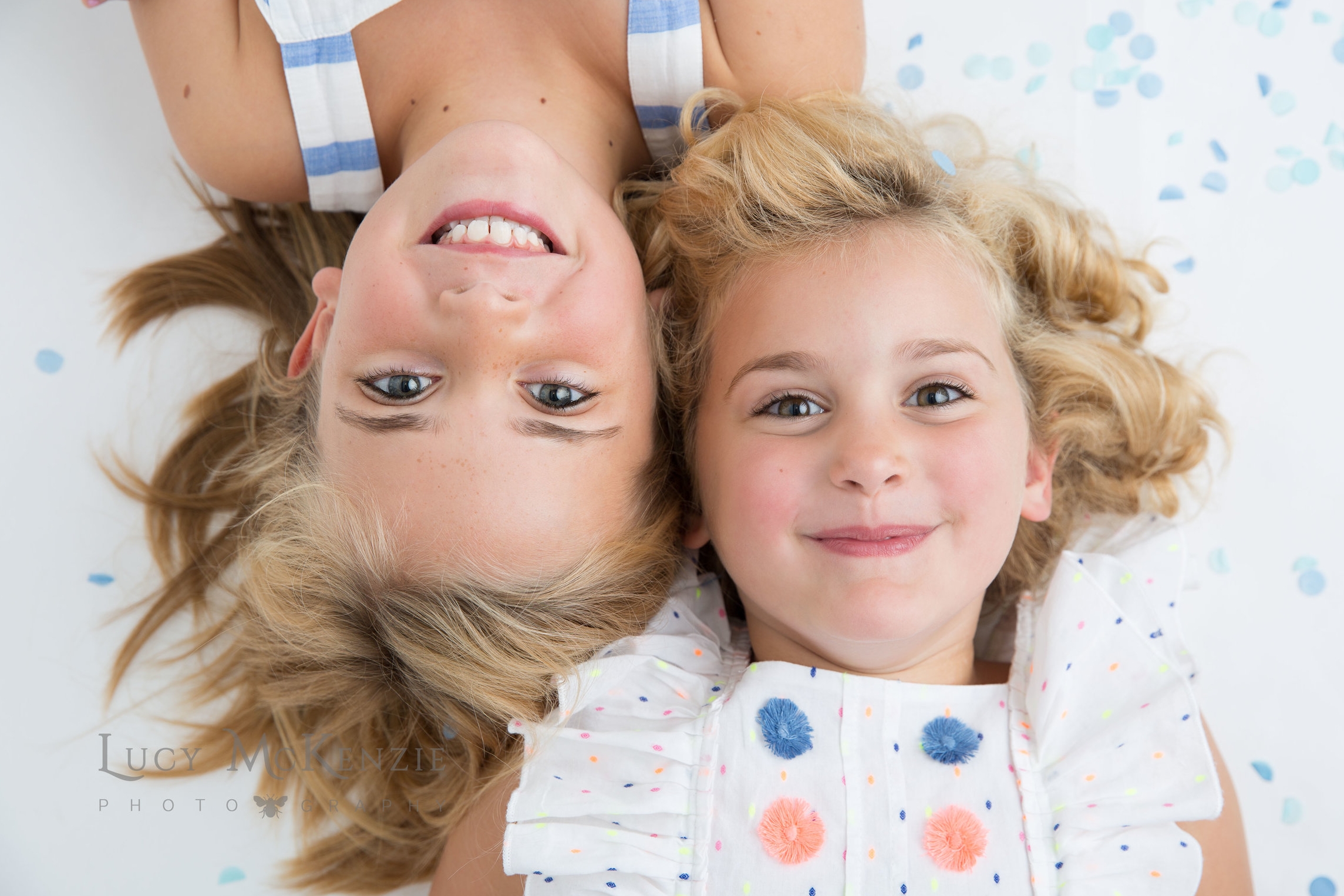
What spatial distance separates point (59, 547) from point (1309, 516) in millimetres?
2226

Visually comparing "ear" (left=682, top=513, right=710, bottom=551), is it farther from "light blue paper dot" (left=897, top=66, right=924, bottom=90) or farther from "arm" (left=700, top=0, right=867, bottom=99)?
"light blue paper dot" (left=897, top=66, right=924, bottom=90)

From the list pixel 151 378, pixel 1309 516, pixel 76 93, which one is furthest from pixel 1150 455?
pixel 76 93

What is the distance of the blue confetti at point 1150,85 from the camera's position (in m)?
1.82

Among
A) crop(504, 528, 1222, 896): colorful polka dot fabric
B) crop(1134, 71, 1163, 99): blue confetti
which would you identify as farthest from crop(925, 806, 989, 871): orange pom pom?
crop(1134, 71, 1163, 99): blue confetti

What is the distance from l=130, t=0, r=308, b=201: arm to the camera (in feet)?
5.30

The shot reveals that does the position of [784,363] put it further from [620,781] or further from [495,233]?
[620,781]

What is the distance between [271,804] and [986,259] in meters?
1.52

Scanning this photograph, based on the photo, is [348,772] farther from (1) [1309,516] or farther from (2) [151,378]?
(1) [1309,516]

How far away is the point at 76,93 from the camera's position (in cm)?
183

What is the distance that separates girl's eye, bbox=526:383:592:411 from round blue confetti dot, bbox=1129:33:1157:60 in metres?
1.29

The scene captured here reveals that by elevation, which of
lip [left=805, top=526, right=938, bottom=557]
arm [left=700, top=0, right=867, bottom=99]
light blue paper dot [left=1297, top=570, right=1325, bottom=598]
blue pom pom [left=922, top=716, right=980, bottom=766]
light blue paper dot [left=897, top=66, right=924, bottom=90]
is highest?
arm [left=700, top=0, right=867, bottom=99]

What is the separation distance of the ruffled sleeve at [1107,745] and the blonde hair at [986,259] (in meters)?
0.19

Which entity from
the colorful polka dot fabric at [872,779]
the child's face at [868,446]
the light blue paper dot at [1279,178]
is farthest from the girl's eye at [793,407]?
the light blue paper dot at [1279,178]

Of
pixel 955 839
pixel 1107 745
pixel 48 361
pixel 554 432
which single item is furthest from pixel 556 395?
pixel 48 361
